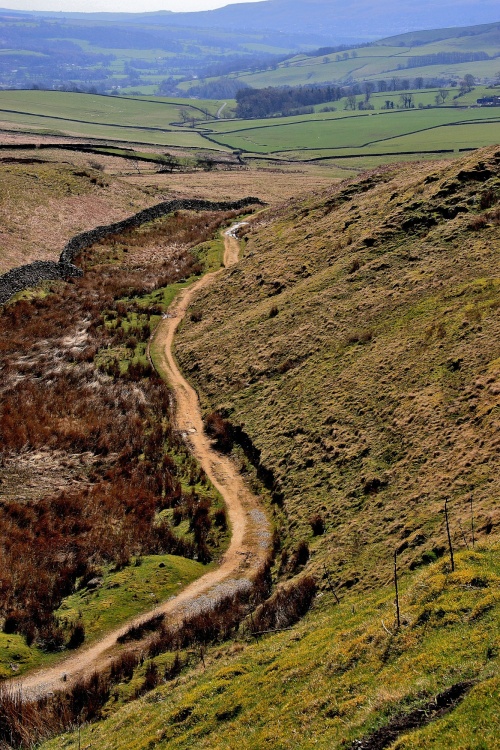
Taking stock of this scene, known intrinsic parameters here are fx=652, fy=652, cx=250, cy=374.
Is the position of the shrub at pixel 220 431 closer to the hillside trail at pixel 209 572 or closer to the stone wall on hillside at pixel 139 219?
the hillside trail at pixel 209 572

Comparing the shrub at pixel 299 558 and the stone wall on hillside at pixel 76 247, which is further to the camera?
the stone wall on hillside at pixel 76 247

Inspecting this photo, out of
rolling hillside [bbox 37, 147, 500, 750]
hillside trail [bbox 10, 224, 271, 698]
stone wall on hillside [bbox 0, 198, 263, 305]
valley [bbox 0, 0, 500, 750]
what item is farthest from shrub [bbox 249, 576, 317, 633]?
stone wall on hillside [bbox 0, 198, 263, 305]

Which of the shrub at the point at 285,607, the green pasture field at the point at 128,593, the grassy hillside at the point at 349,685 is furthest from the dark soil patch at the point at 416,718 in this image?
the green pasture field at the point at 128,593

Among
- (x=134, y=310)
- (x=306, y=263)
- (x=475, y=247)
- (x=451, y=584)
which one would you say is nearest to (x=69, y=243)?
(x=134, y=310)

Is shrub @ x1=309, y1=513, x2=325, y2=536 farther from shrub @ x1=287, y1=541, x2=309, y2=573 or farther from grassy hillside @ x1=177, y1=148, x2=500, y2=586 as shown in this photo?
shrub @ x1=287, y1=541, x2=309, y2=573

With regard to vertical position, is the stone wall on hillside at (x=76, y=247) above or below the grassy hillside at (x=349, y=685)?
above

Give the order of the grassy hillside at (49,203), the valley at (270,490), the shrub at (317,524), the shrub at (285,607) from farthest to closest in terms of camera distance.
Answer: the grassy hillside at (49,203)
the shrub at (317,524)
the shrub at (285,607)
the valley at (270,490)
